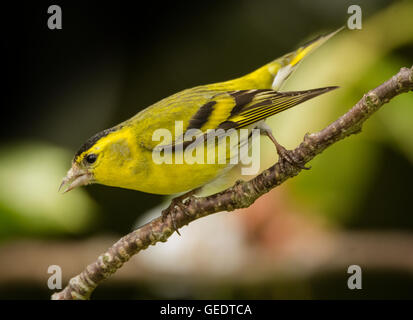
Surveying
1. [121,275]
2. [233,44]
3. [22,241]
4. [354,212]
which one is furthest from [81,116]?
[354,212]

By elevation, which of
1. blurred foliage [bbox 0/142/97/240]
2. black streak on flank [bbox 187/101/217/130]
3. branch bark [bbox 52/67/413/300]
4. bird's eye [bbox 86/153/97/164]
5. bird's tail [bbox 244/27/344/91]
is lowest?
branch bark [bbox 52/67/413/300]

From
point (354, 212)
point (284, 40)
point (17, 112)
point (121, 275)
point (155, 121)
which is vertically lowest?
point (121, 275)

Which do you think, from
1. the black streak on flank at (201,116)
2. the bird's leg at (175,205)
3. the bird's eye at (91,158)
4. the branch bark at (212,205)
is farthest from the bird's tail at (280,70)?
the branch bark at (212,205)

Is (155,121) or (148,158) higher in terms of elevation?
(155,121)

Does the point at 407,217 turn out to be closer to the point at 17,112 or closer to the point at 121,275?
the point at 121,275

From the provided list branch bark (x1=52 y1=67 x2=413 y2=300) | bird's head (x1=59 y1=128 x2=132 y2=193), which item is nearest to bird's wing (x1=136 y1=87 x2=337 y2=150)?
bird's head (x1=59 y1=128 x2=132 y2=193)

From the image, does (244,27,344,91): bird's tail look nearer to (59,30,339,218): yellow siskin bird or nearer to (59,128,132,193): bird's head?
(59,30,339,218): yellow siskin bird
